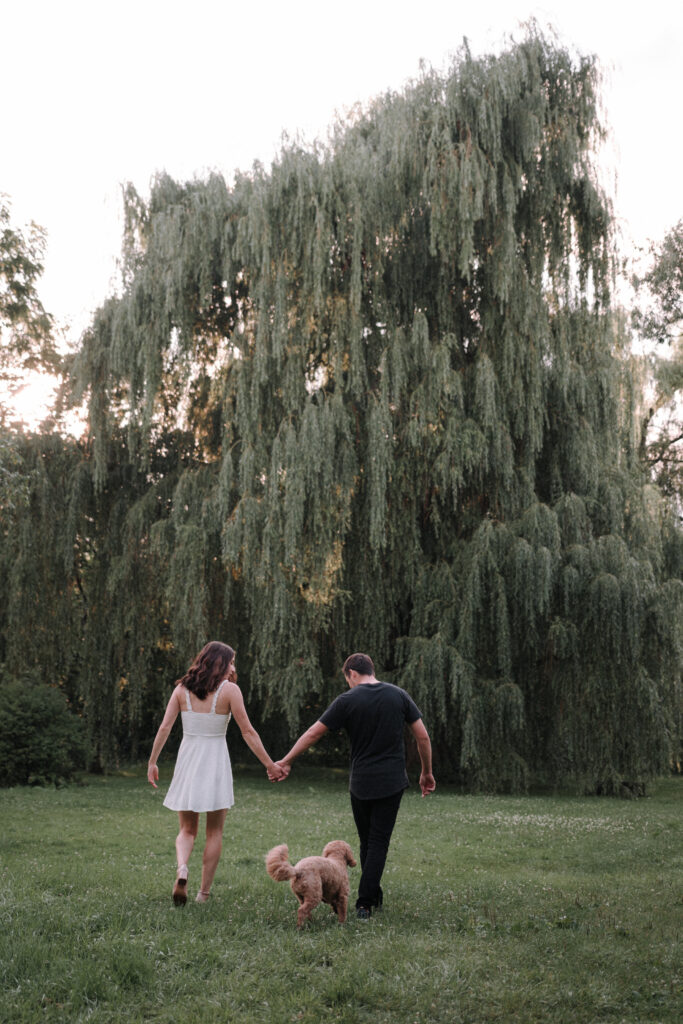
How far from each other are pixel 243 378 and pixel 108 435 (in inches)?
138

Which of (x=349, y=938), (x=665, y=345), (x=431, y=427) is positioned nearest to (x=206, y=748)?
(x=349, y=938)

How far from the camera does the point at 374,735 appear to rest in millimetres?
5621

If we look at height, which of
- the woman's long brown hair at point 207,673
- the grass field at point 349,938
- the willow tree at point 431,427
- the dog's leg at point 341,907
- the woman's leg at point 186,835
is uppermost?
the willow tree at point 431,427

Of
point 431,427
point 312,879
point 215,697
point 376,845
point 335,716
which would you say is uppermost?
point 431,427

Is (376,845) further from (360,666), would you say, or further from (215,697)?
(215,697)

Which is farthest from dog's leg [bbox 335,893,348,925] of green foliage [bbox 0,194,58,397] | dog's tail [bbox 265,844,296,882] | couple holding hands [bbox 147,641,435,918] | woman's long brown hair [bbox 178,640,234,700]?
green foliage [bbox 0,194,58,397]

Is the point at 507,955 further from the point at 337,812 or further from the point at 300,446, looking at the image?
the point at 300,446

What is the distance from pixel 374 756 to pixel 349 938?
111 centimetres

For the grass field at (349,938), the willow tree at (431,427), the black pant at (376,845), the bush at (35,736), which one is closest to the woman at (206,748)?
the grass field at (349,938)

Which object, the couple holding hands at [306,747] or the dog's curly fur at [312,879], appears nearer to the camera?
the dog's curly fur at [312,879]

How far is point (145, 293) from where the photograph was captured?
15867mm

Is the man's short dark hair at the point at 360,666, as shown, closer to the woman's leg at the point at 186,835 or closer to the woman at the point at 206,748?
the woman at the point at 206,748

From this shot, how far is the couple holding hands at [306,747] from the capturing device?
5.58m

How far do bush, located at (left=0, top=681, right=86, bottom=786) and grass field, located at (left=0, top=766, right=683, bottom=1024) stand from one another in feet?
18.0
